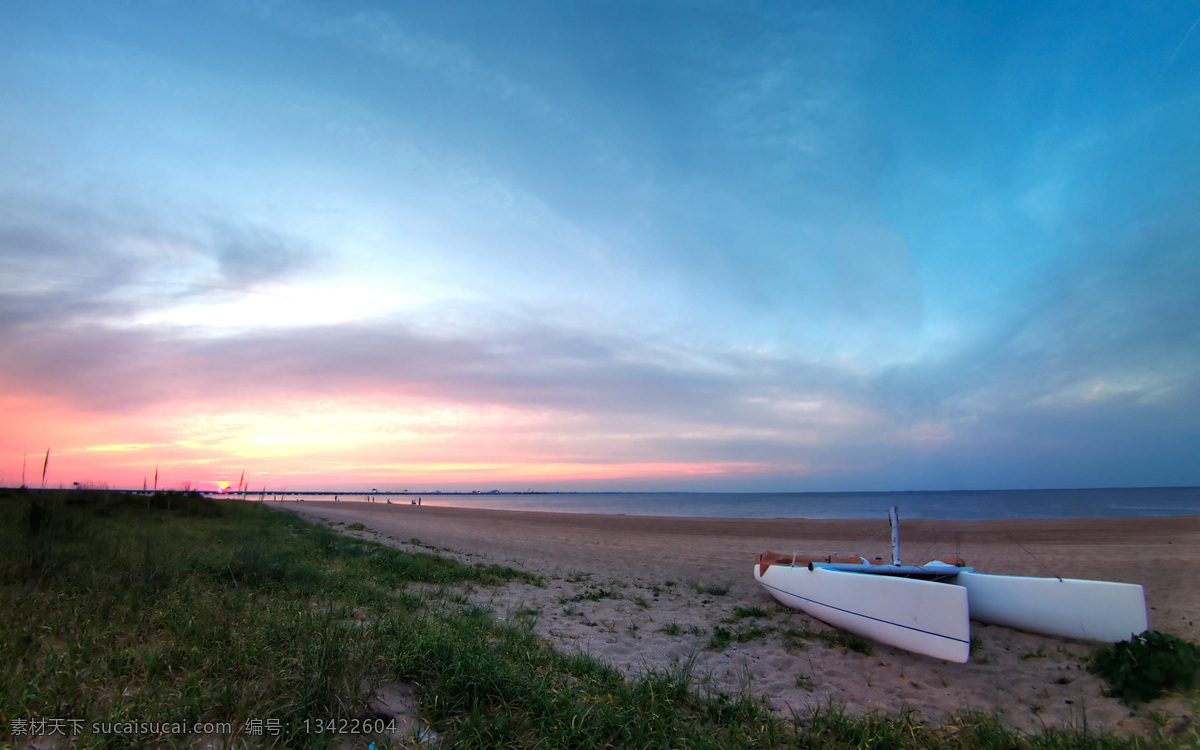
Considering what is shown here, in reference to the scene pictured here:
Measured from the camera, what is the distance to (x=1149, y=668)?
5.03 m

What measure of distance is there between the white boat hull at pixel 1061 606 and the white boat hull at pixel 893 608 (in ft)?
2.83

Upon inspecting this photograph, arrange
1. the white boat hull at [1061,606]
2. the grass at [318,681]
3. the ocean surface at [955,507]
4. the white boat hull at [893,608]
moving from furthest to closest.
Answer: the ocean surface at [955,507] < the white boat hull at [1061,606] < the white boat hull at [893,608] < the grass at [318,681]

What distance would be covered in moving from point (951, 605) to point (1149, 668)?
5.11ft

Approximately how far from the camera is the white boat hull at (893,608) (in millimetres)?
5898

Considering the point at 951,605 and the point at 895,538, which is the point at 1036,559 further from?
the point at 951,605

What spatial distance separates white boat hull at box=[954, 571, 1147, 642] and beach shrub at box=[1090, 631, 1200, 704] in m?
0.93

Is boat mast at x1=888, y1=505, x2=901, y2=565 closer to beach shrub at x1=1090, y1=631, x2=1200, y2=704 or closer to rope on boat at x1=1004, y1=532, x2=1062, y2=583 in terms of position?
rope on boat at x1=1004, y1=532, x2=1062, y2=583

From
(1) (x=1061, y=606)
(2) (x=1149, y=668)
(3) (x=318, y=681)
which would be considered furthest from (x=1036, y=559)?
(3) (x=318, y=681)

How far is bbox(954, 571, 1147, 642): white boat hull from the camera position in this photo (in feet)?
20.8

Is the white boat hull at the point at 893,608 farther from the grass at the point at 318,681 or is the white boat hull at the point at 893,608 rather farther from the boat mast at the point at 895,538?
the boat mast at the point at 895,538

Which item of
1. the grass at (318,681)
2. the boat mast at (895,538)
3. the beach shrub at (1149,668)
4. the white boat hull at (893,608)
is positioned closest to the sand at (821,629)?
the beach shrub at (1149,668)

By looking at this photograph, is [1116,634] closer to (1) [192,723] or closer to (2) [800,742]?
(2) [800,742]

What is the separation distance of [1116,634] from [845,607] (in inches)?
114

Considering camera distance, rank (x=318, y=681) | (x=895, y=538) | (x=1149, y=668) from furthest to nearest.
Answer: (x=895, y=538) → (x=1149, y=668) → (x=318, y=681)
